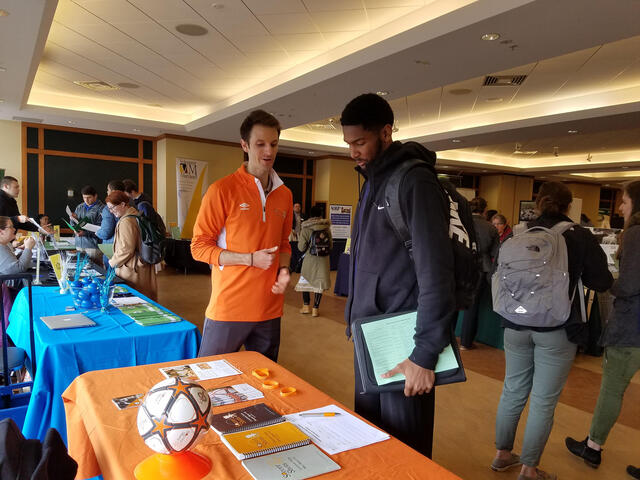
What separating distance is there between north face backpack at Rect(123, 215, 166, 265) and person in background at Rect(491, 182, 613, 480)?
2291mm

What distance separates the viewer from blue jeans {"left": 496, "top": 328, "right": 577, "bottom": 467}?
200 centimetres

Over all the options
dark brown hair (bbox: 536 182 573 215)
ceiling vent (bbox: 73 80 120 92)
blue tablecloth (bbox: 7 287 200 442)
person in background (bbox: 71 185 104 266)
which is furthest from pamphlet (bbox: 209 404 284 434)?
ceiling vent (bbox: 73 80 120 92)

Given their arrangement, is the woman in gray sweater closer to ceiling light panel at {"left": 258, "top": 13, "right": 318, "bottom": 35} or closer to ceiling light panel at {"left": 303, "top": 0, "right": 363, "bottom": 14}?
ceiling light panel at {"left": 258, "top": 13, "right": 318, "bottom": 35}

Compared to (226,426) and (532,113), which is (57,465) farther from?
(532,113)

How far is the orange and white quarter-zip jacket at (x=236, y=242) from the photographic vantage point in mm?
1820

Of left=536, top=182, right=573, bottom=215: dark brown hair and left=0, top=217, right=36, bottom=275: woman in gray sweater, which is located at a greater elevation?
left=536, top=182, right=573, bottom=215: dark brown hair

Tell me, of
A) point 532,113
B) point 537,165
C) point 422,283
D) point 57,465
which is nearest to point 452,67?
point 532,113

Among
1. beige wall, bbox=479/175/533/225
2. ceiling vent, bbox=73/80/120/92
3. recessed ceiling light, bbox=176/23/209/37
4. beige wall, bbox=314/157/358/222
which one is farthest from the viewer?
beige wall, bbox=479/175/533/225

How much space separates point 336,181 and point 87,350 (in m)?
10.1

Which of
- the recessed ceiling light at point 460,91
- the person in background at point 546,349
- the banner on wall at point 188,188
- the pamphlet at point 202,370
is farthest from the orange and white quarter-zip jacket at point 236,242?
the banner on wall at point 188,188

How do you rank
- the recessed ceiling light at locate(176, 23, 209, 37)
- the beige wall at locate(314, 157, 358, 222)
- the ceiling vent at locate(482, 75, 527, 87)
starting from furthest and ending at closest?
the beige wall at locate(314, 157, 358, 222), the ceiling vent at locate(482, 75, 527, 87), the recessed ceiling light at locate(176, 23, 209, 37)

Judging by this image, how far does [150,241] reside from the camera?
3035 millimetres

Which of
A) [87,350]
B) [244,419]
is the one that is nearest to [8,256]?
[87,350]

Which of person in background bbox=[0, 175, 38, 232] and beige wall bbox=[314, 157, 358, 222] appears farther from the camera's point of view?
beige wall bbox=[314, 157, 358, 222]
